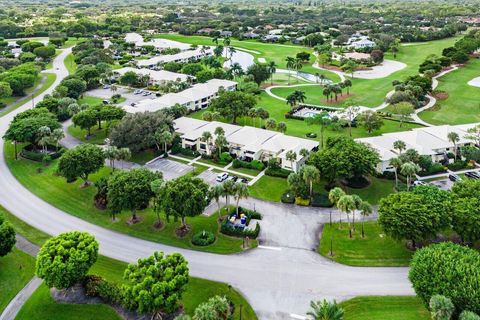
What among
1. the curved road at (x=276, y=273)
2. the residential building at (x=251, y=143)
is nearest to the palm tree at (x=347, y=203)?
the curved road at (x=276, y=273)

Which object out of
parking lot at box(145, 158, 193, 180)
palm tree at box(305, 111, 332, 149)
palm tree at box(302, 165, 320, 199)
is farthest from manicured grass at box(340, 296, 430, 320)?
palm tree at box(305, 111, 332, 149)

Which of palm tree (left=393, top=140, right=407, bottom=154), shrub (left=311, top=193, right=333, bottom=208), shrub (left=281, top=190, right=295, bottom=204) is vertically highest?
palm tree (left=393, top=140, right=407, bottom=154)

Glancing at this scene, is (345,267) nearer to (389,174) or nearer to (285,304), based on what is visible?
(285,304)

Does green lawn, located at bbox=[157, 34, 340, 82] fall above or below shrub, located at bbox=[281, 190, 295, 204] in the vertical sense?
below

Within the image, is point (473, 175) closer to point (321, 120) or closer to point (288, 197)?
point (321, 120)

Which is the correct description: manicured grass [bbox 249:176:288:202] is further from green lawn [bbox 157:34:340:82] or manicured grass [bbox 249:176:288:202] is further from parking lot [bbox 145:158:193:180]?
green lawn [bbox 157:34:340:82]

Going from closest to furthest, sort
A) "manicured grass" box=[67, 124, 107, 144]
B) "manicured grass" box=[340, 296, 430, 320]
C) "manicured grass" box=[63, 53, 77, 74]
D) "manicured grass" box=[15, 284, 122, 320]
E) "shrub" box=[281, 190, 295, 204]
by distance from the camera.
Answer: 1. "manicured grass" box=[340, 296, 430, 320]
2. "manicured grass" box=[15, 284, 122, 320]
3. "shrub" box=[281, 190, 295, 204]
4. "manicured grass" box=[67, 124, 107, 144]
5. "manicured grass" box=[63, 53, 77, 74]

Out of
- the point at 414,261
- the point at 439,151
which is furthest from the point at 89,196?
the point at 439,151

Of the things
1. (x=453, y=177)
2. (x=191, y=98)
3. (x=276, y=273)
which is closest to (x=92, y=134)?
(x=191, y=98)
